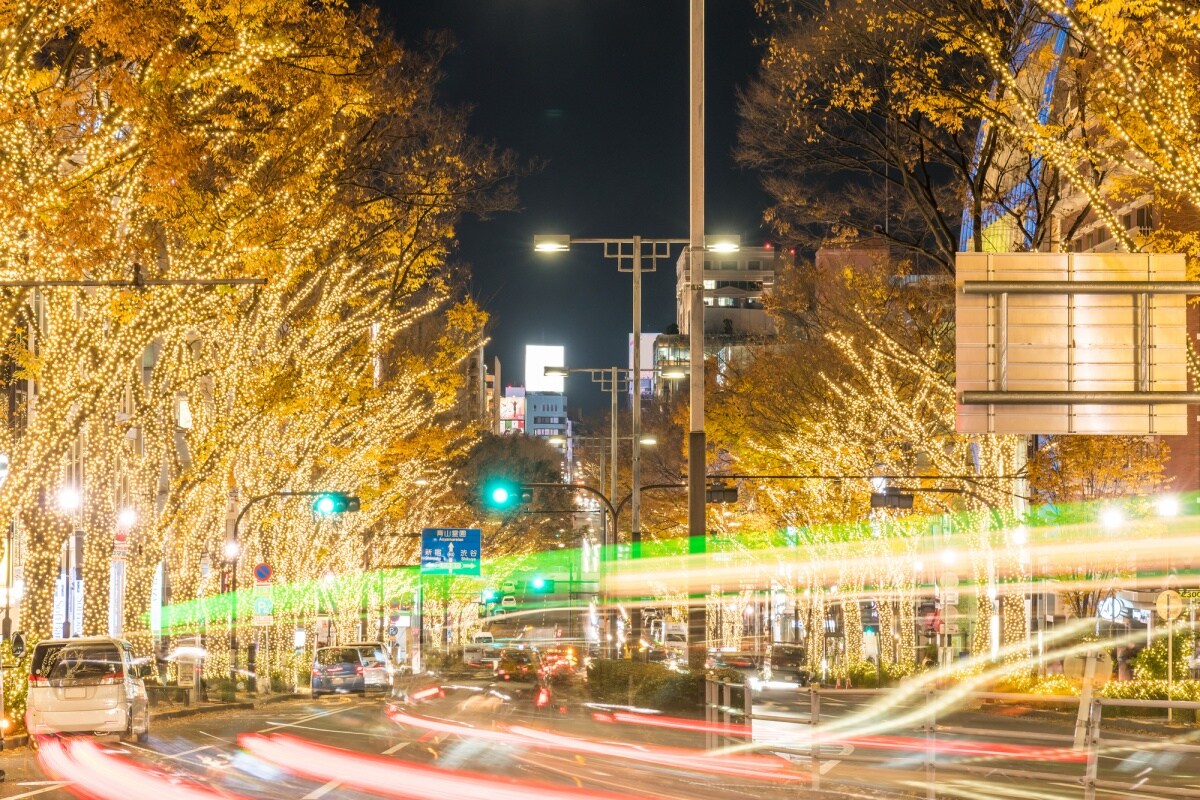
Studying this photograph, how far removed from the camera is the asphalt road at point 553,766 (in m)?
14.8

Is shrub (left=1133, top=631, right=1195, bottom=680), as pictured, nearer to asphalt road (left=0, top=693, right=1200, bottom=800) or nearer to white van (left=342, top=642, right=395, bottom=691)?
asphalt road (left=0, top=693, right=1200, bottom=800)

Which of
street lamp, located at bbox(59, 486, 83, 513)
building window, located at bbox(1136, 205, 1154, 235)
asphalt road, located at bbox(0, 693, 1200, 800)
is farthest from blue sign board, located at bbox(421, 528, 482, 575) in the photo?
building window, located at bbox(1136, 205, 1154, 235)

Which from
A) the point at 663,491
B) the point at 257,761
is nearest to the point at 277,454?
the point at 257,761

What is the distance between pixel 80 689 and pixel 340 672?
62.3ft

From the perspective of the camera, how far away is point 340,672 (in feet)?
131

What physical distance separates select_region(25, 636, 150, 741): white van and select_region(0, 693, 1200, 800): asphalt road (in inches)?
19.5

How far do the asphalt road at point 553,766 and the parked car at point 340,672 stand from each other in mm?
13330

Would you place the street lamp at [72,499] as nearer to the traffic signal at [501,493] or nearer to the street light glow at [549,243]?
the traffic signal at [501,493]

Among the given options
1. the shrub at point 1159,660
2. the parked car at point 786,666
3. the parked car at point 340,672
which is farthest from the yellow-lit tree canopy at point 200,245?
the shrub at point 1159,660

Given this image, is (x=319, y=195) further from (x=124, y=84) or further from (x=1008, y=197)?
(x=1008, y=197)

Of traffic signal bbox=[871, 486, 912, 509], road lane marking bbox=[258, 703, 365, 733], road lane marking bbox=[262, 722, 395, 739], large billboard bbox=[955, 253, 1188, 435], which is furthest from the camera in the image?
traffic signal bbox=[871, 486, 912, 509]

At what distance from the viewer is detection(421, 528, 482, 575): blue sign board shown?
144ft

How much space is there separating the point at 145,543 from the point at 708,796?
1821 centimetres

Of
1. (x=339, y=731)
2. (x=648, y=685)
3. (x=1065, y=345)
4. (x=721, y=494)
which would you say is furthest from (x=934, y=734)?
(x=721, y=494)
